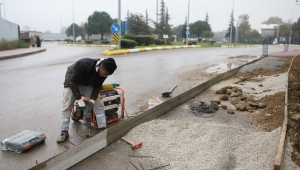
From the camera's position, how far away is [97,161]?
11.6 ft

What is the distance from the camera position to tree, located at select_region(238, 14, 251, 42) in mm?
77188

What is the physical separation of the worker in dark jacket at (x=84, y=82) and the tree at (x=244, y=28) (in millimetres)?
78416

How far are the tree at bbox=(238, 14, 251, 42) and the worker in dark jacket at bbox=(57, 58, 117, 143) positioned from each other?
257 feet

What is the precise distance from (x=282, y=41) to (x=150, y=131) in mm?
69471

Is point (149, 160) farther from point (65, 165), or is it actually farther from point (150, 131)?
point (65, 165)

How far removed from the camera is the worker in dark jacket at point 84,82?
11.8ft

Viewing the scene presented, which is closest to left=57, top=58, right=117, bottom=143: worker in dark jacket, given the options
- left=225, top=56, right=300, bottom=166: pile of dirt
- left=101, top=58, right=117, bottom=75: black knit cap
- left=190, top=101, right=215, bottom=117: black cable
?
left=101, top=58, right=117, bottom=75: black knit cap

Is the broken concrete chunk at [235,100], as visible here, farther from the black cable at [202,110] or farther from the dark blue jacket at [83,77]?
the dark blue jacket at [83,77]

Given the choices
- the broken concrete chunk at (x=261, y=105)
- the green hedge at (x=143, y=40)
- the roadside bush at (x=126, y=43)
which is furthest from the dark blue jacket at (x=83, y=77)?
the green hedge at (x=143, y=40)

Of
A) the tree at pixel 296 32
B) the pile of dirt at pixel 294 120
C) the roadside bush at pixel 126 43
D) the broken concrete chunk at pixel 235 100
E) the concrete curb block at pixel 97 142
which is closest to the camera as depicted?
the concrete curb block at pixel 97 142

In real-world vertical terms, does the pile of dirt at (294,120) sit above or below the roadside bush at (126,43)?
below

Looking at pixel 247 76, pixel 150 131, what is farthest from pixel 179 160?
pixel 247 76

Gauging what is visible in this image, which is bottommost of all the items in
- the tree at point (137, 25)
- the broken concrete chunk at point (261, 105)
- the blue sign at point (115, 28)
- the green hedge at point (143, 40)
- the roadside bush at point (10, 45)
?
the broken concrete chunk at point (261, 105)

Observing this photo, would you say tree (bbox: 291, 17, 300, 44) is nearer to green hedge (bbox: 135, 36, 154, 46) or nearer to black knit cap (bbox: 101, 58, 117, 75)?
green hedge (bbox: 135, 36, 154, 46)
